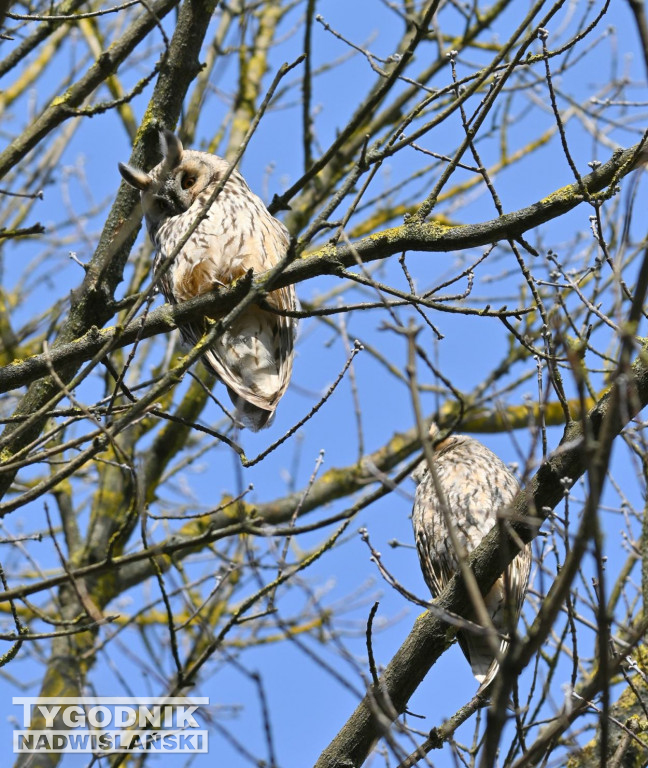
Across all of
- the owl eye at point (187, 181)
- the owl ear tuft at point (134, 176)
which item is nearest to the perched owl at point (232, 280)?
the owl ear tuft at point (134, 176)

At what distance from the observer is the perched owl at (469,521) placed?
445 centimetres

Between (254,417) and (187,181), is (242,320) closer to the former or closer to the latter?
(254,417)

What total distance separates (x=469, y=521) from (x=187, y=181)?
215cm

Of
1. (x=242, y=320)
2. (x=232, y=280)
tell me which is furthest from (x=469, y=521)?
(x=232, y=280)

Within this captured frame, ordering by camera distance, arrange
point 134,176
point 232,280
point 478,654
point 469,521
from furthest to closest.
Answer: point 469,521 < point 478,654 < point 232,280 < point 134,176

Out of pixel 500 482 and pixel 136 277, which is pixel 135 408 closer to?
pixel 500 482

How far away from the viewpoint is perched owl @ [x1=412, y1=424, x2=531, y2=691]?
14.6 ft

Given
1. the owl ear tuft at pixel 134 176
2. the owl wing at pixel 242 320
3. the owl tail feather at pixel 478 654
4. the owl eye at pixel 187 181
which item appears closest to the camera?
the owl ear tuft at pixel 134 176

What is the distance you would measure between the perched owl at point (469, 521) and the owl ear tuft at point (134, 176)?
5.84 ft

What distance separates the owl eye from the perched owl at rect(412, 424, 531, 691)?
5.64 feet

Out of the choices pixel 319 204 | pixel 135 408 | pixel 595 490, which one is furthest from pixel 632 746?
pixel 319 204

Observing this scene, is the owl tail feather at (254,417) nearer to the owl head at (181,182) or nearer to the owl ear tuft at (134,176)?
the owl ear tuft at (134,176)

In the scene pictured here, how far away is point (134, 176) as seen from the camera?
150 inches

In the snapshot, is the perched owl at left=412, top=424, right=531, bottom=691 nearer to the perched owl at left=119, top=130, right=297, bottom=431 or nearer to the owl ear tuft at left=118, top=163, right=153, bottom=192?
the perched owl at left=119, top=130, right=297, bottom=431
